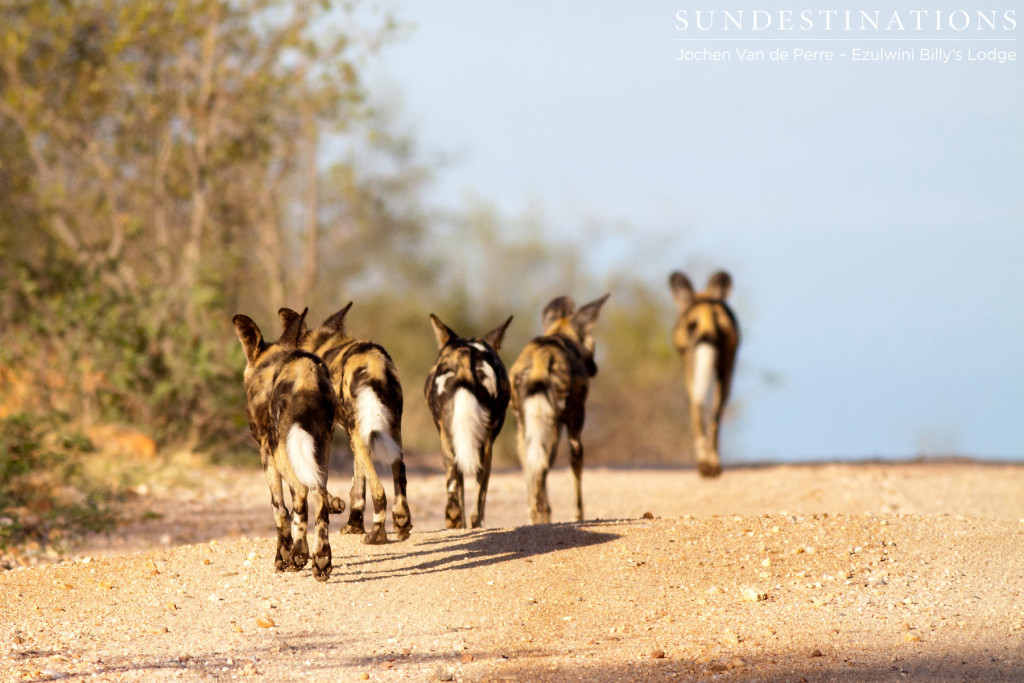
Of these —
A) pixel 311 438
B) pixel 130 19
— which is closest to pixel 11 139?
pixel 130 19

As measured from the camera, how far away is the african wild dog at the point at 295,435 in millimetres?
6125

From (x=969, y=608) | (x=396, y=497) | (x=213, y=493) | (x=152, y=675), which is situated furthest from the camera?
(x=213, y=493)

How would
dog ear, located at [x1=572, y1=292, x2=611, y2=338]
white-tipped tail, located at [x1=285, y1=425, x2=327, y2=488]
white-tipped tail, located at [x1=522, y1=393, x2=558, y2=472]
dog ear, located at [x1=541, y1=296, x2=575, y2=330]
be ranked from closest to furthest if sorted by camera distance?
white-tipped tail, located at [x1=285, y1=425, x2=327, y2=488] < white-tipped tail, located at [x1=522, y1=393, x2=558, y2=472] < dog ear, located at [x1=572, y1=292, x2=611, y2=338] < dog ear, located at [x1=541, y1=296, x2=575, y2=330]

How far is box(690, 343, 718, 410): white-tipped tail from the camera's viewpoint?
443 inches

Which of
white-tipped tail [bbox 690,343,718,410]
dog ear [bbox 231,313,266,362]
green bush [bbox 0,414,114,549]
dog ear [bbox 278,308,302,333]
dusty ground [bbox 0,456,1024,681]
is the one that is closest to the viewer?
dusty ground [bbox 0,456,1024,681]

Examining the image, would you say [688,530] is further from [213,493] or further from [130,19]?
[130,19]

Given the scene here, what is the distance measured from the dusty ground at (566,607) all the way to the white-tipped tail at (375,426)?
676 mm

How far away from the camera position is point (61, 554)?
9625 mm

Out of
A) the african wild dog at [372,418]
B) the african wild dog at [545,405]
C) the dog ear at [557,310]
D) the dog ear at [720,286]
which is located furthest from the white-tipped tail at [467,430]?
the dog ear at [720,286]

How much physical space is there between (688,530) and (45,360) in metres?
10.3

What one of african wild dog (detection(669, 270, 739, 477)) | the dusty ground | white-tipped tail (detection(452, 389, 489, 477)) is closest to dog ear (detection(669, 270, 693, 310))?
african wild dog (detection(669, 270, 739, 477))

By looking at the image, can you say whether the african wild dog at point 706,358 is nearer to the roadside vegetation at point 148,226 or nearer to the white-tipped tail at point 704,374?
the white-tipped tail at point 704,374

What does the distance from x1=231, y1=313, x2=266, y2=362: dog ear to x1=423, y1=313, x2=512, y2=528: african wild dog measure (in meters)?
1.21

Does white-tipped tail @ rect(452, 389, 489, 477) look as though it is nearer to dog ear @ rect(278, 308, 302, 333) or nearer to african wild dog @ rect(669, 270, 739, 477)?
dog ear @ rect(278, 308, 302, 333)
